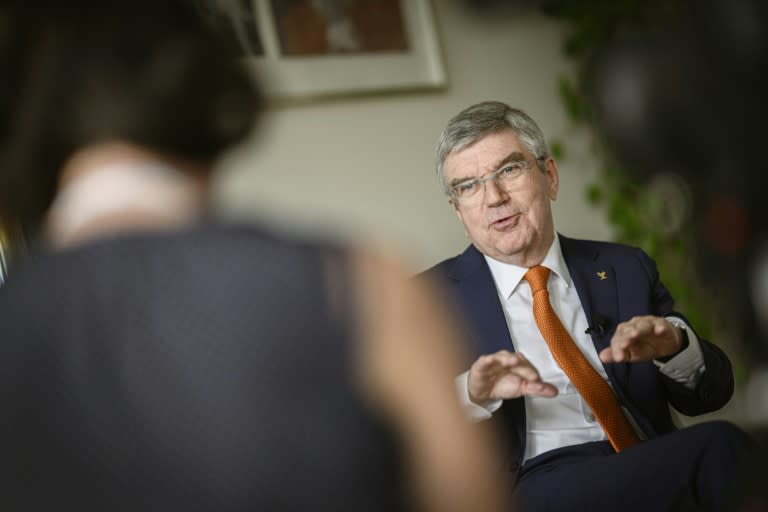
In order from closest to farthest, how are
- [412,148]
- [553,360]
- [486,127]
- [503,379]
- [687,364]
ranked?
[503,379] → [687,364] → [553,360] → [486,127] → [412,148]

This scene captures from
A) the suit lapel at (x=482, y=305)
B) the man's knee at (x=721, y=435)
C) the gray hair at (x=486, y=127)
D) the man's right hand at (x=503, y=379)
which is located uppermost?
the gray hair at (x=486, y=127)

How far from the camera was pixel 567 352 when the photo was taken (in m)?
1.88

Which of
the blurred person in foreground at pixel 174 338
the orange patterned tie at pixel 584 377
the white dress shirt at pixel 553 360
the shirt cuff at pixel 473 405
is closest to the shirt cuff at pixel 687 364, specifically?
the white dress shirt at pixel 553 360

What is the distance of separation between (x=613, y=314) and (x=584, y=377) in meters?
0.23

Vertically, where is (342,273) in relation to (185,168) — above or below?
below

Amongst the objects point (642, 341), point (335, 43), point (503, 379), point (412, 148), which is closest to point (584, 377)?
point (642, 341)

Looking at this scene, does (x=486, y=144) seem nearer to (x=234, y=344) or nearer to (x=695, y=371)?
(x=695, y=371)

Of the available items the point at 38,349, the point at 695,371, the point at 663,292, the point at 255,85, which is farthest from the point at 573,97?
the point at 38,349

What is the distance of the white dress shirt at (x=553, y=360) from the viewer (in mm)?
1830

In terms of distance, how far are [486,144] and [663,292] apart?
0.63m

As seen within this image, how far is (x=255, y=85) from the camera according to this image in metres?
0.79

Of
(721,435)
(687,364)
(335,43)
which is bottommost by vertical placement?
(721,435)

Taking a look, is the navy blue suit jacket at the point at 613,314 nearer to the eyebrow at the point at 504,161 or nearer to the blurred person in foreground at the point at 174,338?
the eyebrow at the point at 504,161

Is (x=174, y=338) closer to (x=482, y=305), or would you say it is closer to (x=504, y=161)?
(x=482, y=305)
